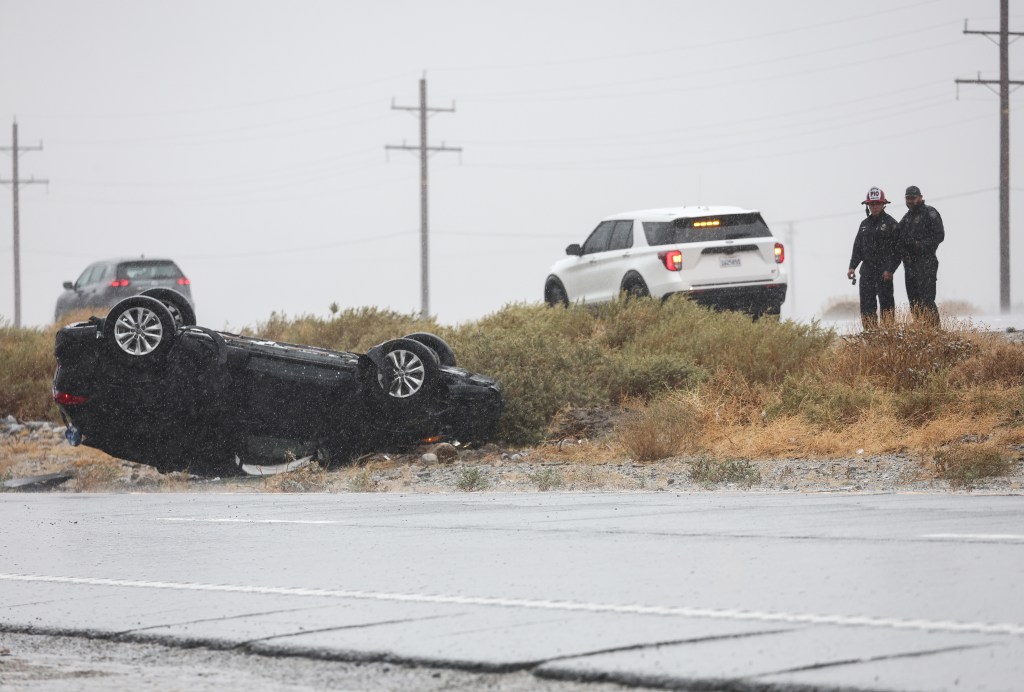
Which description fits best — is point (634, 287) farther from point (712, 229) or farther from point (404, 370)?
point (404, 370)

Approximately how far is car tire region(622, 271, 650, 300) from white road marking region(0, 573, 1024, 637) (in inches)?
629

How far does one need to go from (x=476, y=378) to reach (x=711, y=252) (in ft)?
21.5

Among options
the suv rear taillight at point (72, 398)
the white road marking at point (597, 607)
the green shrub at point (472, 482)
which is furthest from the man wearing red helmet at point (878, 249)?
the white road marking at point (597, 607)

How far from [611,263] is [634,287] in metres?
0.85

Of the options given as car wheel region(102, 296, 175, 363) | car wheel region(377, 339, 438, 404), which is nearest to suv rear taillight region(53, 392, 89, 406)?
car wheel region(102, 296, 175, 363)

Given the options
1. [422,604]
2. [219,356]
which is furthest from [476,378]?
[422,604]

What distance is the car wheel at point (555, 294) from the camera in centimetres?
2737

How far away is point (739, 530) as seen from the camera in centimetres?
979

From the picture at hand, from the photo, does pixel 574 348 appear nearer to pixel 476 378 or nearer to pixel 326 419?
pixel 476 378

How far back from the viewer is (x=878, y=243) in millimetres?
21172

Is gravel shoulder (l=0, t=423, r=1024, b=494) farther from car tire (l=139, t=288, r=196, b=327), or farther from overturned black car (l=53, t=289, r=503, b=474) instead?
car tire (l=139, t=288, r=196, b=327)

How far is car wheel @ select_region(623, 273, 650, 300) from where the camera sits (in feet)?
79.3

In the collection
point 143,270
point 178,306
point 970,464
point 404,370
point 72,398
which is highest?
point 143,270

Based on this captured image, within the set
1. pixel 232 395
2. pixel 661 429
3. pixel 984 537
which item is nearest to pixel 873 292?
pixel 661 429
